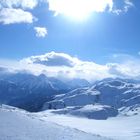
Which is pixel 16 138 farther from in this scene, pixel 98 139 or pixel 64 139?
pixel 98 139

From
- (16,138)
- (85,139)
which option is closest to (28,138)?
(16,138)

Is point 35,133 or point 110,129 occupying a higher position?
point 110,129

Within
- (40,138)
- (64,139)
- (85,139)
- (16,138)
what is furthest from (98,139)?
(16,138)

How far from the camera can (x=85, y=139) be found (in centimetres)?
4912

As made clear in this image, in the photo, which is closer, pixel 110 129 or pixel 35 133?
pixel 35 133

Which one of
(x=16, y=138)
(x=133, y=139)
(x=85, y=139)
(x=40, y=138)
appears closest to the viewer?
(x=16, y=138)

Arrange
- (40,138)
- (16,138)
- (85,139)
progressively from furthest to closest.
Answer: (85,139), (40,138), (16,138)

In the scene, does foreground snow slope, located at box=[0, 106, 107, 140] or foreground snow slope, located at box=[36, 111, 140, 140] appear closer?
foreground snow slope, located at box=[0, 106, 107, 140]

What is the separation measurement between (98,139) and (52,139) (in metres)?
9.46

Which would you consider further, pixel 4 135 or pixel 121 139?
pixel 121 139

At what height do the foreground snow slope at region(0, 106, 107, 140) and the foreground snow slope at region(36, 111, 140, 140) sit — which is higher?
the foreground snow slope at region(36, 111, 140, 140)

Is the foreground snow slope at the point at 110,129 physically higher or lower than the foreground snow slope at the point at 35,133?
higher

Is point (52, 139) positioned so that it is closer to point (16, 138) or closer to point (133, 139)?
point (16, 138)

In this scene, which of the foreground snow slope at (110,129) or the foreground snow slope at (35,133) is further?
the foreground snow slope at (110,129)
